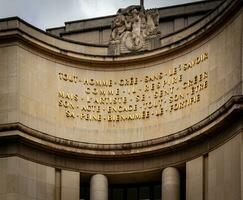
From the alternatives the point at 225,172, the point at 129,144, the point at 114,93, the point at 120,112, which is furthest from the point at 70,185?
the point at 225,172

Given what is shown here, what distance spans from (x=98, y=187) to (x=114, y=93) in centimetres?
463

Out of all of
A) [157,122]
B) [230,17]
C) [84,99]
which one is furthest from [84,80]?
[230,17]

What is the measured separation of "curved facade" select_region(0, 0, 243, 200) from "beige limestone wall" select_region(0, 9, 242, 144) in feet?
0.15

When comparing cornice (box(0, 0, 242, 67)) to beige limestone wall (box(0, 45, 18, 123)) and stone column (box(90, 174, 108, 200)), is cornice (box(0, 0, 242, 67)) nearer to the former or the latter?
beige limestone wall (box(0, 45, 18, 123))

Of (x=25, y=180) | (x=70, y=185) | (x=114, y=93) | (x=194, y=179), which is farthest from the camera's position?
(x=114, y=93)

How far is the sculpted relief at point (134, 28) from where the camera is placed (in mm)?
50438

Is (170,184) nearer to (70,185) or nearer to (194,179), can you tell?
(194,179)

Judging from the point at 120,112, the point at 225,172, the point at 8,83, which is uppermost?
the point at 8,83

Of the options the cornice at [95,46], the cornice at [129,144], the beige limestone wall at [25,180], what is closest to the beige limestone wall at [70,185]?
the beige limestone wall at [25,180]

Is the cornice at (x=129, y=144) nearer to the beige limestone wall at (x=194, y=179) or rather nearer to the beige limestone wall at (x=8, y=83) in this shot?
the beige limestone wall at (x=8, y=83)

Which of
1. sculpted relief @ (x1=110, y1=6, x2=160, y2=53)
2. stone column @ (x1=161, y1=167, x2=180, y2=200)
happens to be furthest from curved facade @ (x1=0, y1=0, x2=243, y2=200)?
sculpted relief @ (x1=110, y1=6, x2=160, y2=53)

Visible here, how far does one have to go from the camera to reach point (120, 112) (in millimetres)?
50000

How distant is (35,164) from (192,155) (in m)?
6.95

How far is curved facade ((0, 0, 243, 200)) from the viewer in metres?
46.2
